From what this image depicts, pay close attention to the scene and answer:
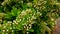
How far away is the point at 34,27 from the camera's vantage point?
2615 millimetres

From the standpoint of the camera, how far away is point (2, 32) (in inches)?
90.2

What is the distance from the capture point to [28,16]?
2363 mm

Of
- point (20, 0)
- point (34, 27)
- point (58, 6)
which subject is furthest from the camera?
point (58, 6)

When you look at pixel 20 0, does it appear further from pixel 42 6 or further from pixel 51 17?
pixel 51 17

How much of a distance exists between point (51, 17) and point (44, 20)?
6.5 inches

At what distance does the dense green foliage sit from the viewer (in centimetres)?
232

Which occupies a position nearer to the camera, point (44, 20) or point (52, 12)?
point (44, 20)

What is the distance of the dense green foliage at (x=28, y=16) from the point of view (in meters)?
2.32

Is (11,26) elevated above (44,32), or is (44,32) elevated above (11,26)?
(11,26)

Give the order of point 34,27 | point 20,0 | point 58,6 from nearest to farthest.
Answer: point 34,27, point 20,0, point 58,6

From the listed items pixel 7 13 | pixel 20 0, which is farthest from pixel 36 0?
pixel 7 13

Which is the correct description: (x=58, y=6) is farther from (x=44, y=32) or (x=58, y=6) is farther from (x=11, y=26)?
(x=11, y=26)

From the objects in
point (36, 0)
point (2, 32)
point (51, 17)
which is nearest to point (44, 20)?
point (51, 17)

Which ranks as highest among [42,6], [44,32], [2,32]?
[42,6]
